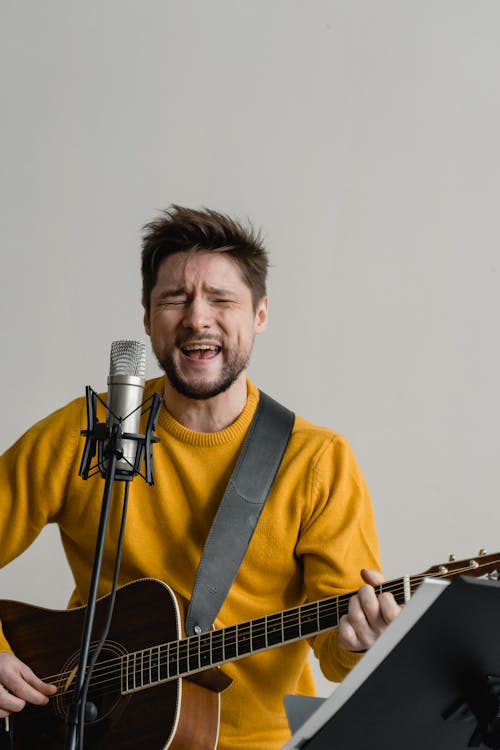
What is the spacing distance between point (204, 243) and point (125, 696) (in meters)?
1.00

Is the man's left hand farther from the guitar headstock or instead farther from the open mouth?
the open mouth

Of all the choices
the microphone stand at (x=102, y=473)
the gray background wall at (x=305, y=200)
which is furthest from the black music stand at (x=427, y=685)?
the gray background wall at (x=305, y=200)

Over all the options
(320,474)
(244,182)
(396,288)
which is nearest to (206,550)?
(320,474)

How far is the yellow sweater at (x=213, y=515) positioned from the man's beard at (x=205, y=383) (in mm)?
94

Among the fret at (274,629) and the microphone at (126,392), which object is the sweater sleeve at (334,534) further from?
the microphone at (126,392)

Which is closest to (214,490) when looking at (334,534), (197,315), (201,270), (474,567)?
(334,534)

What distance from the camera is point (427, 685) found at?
1.07 m

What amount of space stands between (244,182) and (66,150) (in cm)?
60

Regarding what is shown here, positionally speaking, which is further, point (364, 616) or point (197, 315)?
point (197, 315)

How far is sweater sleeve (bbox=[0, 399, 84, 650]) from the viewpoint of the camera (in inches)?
83.7

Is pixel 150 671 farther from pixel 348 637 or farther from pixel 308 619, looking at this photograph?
pixel 348 637

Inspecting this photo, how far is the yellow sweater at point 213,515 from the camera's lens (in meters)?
2.01

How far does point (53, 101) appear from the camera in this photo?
2977 mm

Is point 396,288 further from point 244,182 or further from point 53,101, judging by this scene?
point 53,101
